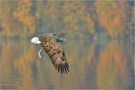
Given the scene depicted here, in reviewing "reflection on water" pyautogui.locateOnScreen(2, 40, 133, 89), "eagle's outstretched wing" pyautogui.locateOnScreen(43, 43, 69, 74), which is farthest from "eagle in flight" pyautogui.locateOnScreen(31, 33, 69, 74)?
"reflection on water" pyautogui.locateOnScreen(2, 40, 133, 89)

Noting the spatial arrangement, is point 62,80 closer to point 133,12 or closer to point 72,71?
point 72,71

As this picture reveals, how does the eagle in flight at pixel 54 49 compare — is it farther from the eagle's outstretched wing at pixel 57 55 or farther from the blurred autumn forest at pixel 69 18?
the blurred autumn forest at pixel 69 18

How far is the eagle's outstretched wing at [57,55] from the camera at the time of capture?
711 inches

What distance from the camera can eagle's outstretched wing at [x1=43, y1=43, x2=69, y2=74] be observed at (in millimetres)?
18062

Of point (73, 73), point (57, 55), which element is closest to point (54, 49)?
point (57, 55)

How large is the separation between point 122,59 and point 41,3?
141ft

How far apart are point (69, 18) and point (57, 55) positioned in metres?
105

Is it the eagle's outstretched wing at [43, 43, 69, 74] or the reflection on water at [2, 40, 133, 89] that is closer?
the eagle's outstretched wing at [43, 43, 69, 74]

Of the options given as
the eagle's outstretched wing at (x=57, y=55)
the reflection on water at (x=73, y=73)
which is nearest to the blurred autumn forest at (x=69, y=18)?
the reflection on water at (x=73, y=73)

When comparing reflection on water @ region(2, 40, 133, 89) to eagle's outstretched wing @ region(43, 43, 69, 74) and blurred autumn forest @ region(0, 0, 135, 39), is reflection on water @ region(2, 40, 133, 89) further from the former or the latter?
eagle's outstretched wing @ region(43, 43, 69, 74)

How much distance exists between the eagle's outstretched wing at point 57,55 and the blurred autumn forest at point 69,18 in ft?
332

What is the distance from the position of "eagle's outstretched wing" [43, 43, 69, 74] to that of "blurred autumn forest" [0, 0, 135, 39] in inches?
3982

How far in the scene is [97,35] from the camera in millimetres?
129000

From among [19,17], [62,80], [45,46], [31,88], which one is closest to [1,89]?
[31,88]
